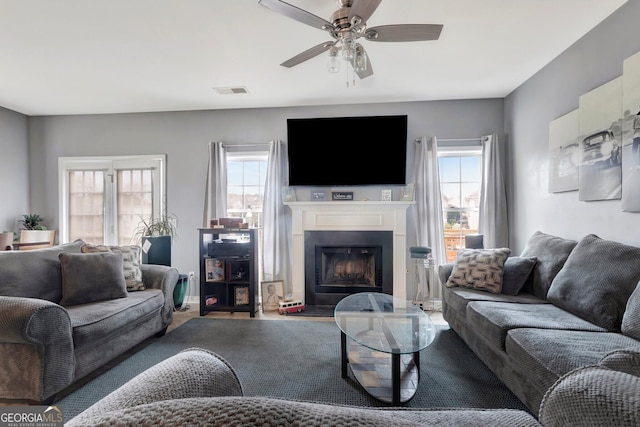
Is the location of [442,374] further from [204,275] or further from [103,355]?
[204,275]

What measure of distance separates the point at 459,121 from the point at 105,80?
418cm

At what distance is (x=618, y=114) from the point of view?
214cm

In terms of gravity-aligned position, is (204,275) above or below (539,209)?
below

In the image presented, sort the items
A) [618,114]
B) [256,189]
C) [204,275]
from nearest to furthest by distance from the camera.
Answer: [618,114] → [204,275] → [256,189]

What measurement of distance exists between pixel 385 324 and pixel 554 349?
3.22 ft

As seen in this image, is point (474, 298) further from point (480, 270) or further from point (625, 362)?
point (625, 362)

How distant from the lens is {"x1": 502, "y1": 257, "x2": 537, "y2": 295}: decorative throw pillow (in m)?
2.59

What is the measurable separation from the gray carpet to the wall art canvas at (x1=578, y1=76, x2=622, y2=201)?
1.65 metres

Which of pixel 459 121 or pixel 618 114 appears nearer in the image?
pixel 618 114

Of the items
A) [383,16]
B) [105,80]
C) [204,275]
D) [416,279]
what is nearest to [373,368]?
[416,279]

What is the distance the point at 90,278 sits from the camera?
2.48 m

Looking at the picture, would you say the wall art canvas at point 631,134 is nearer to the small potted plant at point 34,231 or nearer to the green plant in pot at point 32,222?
the small potted plant at point 34,231

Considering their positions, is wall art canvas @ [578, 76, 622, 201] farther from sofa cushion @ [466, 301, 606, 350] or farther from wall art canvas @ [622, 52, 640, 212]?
sofa cushion @ [466, 301, 606, 350]

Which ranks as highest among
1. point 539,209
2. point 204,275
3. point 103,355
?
point 539,209
